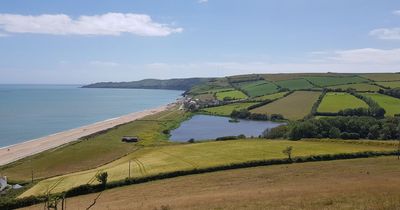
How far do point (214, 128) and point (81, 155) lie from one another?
51255 mm

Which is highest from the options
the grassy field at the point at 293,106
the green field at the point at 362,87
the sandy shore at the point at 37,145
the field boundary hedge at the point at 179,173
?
the green field at the point at 362,87

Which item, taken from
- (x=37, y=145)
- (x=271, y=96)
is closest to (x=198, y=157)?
(x=37, y=145)

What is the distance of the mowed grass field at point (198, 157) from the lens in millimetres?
53094

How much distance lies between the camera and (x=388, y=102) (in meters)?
127

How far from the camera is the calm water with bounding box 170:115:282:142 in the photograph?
10875 centimetres

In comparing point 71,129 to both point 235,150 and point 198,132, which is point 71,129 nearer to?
point 198,132

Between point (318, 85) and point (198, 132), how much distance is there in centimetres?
8988

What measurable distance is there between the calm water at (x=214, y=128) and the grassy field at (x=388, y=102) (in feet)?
99.2

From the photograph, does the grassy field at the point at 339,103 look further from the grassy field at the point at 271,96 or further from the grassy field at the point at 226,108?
the grassy field at the point at 226,108

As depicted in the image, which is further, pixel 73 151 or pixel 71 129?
pixel 71 129

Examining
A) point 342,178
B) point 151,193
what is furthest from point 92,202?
point 342,178

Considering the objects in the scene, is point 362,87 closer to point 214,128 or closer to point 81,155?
point 214,128

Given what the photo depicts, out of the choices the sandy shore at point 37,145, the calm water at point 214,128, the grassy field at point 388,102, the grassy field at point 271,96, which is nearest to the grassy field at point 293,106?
the grassy field at point 271,96

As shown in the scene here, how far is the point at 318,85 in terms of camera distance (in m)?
187
